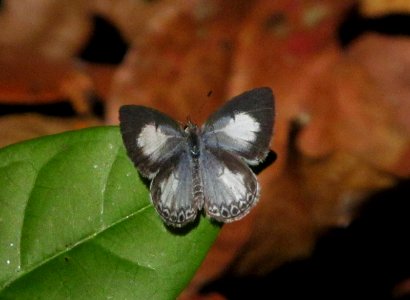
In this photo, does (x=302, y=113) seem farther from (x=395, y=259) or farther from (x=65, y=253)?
(x=65, y=253)

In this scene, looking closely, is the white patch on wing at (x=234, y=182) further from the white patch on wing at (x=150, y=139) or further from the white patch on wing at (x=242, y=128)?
the white patch on wing at (x=150, y=139)

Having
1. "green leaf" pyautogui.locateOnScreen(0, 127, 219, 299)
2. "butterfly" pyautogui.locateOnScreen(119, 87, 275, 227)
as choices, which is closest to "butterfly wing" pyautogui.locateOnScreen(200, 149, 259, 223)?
"butterfly" pyautogui.locateOnScreen(119, 87, 275, 227)

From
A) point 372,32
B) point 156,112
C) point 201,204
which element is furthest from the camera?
point 372,32

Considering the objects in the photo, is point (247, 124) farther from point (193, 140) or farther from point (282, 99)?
point (282, 99)

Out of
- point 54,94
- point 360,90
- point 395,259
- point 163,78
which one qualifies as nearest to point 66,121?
point 54,94

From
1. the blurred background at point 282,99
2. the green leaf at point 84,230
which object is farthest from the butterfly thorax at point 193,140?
the blurred background at point 282,99

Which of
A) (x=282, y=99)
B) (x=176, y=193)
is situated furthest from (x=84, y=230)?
(x=282, y=99)

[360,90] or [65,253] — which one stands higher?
[65,253]

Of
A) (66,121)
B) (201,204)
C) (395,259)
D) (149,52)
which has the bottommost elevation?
(395,259)
